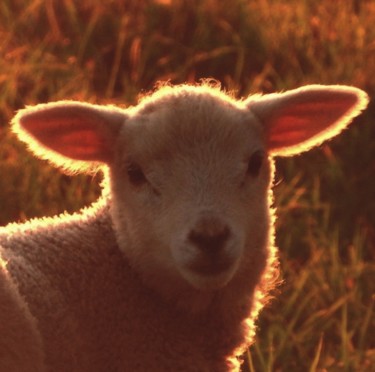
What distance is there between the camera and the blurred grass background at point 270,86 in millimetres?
6031

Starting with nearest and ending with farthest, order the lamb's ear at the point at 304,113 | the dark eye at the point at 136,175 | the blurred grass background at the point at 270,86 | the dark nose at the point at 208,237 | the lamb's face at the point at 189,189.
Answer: the dark nose at the point at 208,237 → the lamb's face at the point at 189,189 → the dark eye at the point at 136,175 → the lamb's ear at the point at 304,113 → the blurred grass background at the point at 270,86

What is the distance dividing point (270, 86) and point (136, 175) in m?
3.74

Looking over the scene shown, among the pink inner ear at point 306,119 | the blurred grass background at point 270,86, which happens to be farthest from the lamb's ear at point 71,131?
the blurred grass background at point 270,86

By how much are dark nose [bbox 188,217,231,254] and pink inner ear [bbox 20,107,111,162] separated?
80 cm

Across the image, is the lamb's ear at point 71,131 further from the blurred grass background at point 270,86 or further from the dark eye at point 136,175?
the blurred grass background at point 270,86

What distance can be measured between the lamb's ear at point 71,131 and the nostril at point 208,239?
775 mm

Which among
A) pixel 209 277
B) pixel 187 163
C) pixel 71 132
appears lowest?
pixel 209 277

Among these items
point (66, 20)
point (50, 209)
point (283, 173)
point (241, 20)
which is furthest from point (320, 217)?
point (66, 20)

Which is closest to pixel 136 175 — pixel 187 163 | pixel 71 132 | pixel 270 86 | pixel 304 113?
pixel 187 163

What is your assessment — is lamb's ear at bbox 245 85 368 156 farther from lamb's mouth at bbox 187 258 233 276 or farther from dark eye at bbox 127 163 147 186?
lamb's mouth at bbox 187 258 233 276

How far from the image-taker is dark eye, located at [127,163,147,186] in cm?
493

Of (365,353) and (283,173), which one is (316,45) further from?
(365,353)

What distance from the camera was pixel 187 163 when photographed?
4801mm

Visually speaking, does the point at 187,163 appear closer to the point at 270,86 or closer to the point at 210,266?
the point at 210,266
